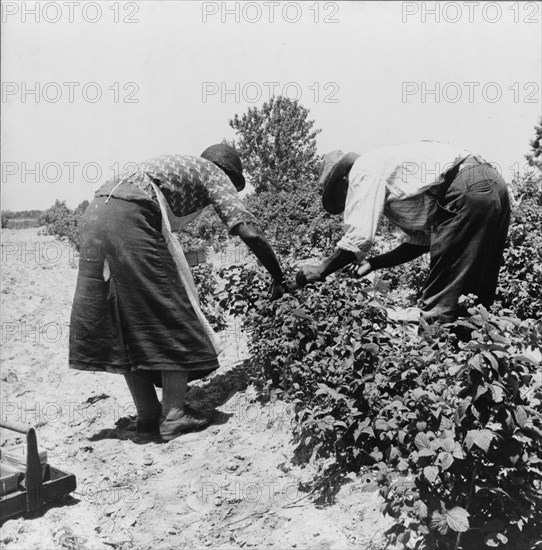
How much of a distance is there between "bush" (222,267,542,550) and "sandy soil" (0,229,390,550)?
177mm

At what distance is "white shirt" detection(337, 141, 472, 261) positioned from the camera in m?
2.96

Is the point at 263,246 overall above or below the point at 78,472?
above

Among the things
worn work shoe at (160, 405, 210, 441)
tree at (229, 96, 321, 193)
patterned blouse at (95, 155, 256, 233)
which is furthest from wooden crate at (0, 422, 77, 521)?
tree at (229, 96, 321, 193)

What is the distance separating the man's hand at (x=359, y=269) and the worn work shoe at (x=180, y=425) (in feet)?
3.78

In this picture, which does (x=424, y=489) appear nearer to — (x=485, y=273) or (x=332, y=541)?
(x=332, y=541)

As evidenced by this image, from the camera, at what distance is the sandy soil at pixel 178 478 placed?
242 centimetres

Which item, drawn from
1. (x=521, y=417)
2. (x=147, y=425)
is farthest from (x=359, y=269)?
(x=521, y=417)

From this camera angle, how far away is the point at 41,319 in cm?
649

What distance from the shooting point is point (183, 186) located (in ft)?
10.7

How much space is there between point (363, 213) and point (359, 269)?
0.65 m

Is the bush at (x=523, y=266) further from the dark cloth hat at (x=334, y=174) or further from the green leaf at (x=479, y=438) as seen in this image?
the green leaf at (x=479, y=438)

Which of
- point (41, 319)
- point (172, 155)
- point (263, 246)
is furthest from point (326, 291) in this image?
point (41, 319)

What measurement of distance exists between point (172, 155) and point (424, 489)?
2.09 meters

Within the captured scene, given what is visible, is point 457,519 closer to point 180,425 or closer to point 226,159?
point 180,425
